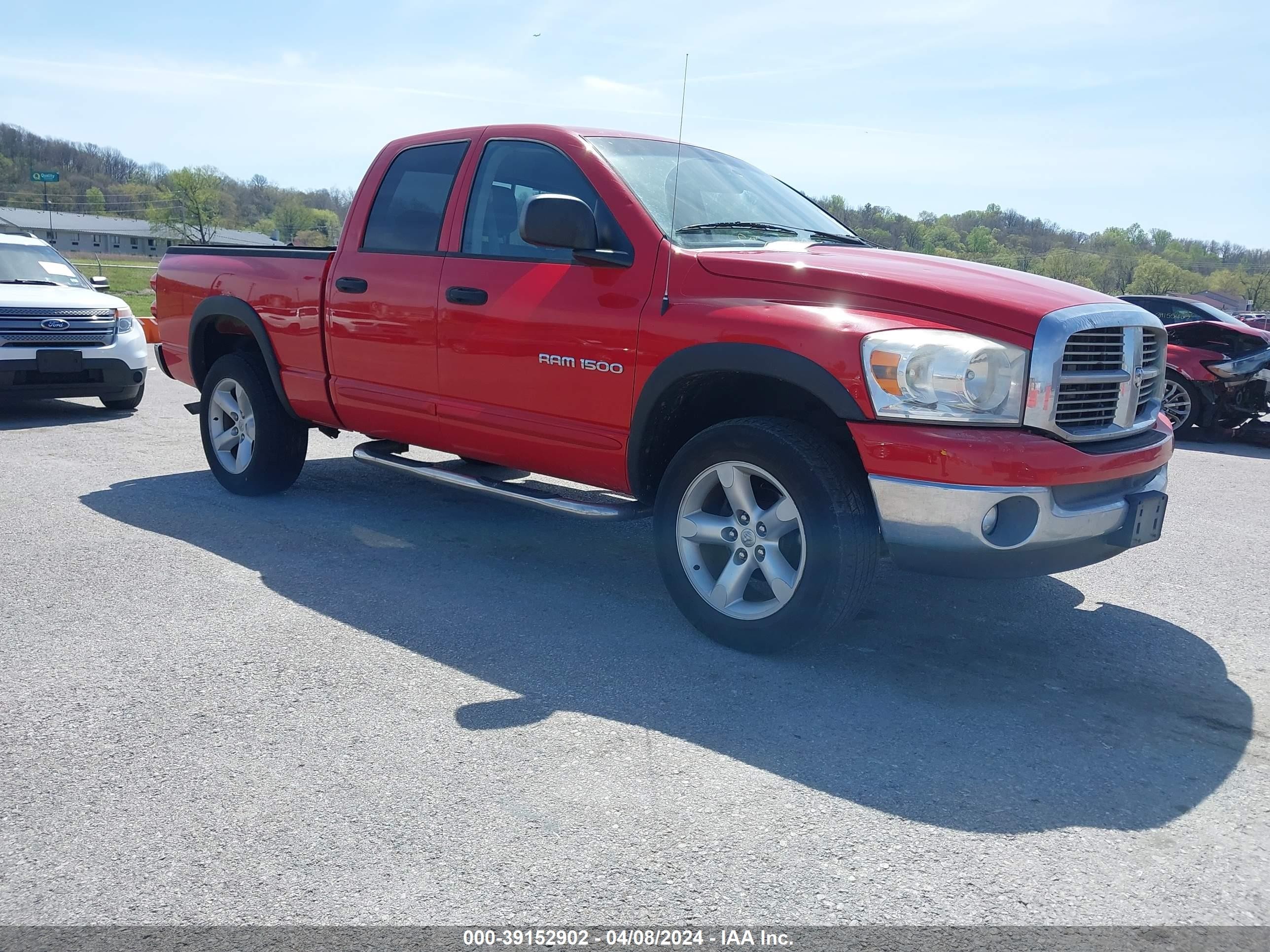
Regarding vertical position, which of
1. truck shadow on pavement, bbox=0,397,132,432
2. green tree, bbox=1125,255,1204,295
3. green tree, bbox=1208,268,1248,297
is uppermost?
green tree, bbox=1208,268,1248,297

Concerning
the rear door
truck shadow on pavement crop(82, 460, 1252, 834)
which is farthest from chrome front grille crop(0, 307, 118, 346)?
the rear door

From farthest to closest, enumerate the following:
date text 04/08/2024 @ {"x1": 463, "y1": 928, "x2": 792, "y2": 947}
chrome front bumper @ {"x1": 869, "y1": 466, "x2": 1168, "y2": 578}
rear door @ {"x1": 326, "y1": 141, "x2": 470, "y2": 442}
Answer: rear door @ {"x1": 326, "y1": 141, "x2": 470, "y2": 442}
chrome front bumper @ {"x1": 869, "y1": 466, "x2": 1168, "y2": 578}
date text 04/08/2024 @ {"x1": 463, "y1": 928, "x2": 792, "y2": 947}

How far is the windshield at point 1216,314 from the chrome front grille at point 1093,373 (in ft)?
27.5

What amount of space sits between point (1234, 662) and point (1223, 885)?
1825 millimetres

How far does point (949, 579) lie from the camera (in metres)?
5.16

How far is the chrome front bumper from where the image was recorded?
3439mm

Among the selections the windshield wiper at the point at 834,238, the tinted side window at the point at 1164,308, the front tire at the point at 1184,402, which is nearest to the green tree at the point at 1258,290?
the tinted side window at the point at 1164,308

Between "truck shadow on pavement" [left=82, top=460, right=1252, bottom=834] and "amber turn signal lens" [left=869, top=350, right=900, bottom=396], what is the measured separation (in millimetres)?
1055

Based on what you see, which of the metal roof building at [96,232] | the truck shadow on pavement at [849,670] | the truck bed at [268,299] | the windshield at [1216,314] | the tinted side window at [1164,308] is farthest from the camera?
the metal roof building at [96,232]

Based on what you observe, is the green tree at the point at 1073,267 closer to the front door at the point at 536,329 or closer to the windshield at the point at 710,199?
the windshield at the point at 710,199

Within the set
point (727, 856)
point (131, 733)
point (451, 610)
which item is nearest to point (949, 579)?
point (451, 610)

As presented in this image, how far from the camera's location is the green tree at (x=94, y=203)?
5856 inches

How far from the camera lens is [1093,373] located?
3693mm

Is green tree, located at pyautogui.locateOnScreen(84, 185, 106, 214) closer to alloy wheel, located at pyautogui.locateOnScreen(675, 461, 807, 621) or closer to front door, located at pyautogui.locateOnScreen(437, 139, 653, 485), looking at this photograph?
front door, located at pyautogui.locateOnScreen(437, 139, 653, 485)
